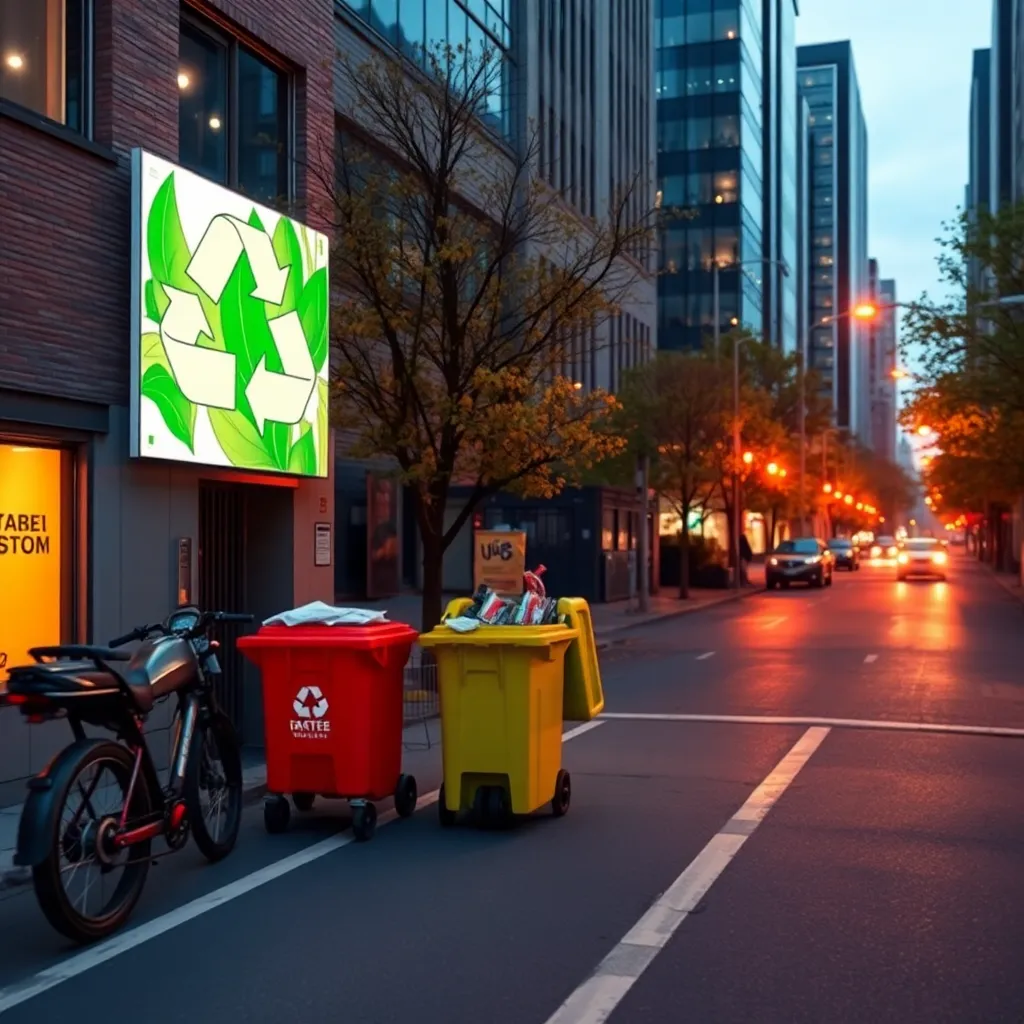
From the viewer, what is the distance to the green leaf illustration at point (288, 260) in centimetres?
1152

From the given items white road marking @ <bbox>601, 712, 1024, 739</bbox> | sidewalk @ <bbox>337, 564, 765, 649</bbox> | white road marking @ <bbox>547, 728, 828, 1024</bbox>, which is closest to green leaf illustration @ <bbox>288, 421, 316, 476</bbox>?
white road marking @ <bbox>601, 712, 1024, 739</bbox>

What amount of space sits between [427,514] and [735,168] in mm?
66246

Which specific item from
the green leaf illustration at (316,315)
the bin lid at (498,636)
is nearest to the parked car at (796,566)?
the green leaf illustration at (316,315)

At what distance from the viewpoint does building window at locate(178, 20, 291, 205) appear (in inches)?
446

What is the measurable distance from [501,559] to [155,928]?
51.9 feet

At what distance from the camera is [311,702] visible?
8.00 metres

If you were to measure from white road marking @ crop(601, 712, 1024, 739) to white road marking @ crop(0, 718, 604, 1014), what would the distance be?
578 cm

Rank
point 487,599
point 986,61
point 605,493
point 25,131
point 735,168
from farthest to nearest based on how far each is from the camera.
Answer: point 986,61 → point 735,168 → point 605,493 → point 25,131 → point 487,599

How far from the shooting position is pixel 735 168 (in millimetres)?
77750

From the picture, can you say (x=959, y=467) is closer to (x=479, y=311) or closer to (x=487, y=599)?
(x=479, y=311)

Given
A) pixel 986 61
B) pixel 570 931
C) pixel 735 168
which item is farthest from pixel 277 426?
pixel 986 61

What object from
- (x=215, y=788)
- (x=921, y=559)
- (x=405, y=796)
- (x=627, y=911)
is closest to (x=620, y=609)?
(x=921, y=559)

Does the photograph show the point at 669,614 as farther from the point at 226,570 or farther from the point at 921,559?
the point at 921,559

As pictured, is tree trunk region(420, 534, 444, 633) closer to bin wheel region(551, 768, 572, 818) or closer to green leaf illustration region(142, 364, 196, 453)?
green leaf illustration region(142, 364, 196, 453)
